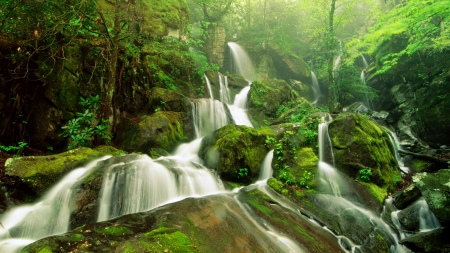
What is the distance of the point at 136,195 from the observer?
17.4ft

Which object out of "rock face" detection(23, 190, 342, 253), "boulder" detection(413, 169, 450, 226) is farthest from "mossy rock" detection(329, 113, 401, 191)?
"rock face" detection(23, 190, 342, 253)

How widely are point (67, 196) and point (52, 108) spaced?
4080mm

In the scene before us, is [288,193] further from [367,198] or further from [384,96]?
[384,96]

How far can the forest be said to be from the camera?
4438mm

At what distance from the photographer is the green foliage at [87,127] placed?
730 cm

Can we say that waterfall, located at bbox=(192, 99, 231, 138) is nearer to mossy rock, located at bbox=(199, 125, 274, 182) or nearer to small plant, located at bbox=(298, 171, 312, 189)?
mossy rock, located at bbox=(199, 125, 274, 182)

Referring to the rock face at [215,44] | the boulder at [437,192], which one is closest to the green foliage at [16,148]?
the boulder at [437,192]

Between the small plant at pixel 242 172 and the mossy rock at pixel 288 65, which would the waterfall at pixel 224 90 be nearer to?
the mossy rock at pixel 288 65

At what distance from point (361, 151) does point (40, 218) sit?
843cm

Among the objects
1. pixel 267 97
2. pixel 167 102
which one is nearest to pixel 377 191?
pixel 167 102

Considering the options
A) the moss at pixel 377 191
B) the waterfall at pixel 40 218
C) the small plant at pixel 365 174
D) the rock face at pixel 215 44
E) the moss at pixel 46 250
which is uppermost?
the rock face at pixel 215 44

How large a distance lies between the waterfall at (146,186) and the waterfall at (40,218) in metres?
0.63

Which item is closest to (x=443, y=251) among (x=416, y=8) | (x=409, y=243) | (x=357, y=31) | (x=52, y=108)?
(x=409, y=243)

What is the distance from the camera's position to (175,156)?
8945 mm
